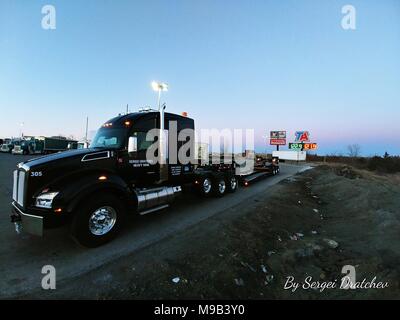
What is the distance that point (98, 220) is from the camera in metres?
5.41

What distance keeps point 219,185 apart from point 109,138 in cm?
542

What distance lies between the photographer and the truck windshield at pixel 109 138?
6.59 metres

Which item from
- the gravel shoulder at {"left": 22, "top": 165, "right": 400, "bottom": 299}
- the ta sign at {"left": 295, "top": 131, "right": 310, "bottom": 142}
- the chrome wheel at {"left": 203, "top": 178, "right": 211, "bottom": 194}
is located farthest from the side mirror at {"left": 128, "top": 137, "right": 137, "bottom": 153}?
the ta sign at {"left": 295, "top": 131, "right": 310, "bottom": 142}

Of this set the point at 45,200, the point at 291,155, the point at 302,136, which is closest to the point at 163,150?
the point at 45,200

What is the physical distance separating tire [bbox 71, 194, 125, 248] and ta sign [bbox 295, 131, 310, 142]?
5208cm

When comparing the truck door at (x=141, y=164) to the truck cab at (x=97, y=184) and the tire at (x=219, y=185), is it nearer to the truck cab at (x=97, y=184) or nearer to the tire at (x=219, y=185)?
the truck cab at (x=97, y=184)

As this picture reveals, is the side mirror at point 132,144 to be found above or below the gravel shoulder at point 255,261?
above

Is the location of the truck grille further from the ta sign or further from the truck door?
the ta sign

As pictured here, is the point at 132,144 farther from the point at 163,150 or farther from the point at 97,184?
the point at 97,184

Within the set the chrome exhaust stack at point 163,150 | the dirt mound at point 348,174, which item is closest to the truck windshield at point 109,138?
the chrome exhaust stack at point 163,150

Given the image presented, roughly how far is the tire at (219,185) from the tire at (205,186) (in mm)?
183

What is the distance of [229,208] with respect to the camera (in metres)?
8.70

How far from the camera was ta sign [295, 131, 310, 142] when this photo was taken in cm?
5181

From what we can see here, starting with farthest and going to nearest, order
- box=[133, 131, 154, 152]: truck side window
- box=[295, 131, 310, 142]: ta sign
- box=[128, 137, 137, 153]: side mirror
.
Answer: box=[295, 131, 310, 142]: ta sign → box=[133, 131, 154, 152]: truck side window → box=[128, 137, 137, 153]: side mirror
